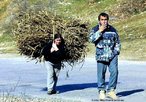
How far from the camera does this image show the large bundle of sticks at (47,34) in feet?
47.8

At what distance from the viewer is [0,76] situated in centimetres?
2055

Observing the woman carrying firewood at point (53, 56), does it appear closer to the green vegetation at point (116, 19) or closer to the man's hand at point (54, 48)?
the man's hand at point (54, 48)

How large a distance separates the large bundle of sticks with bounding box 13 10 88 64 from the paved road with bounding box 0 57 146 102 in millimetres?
1009

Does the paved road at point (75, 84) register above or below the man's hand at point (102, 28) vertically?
below

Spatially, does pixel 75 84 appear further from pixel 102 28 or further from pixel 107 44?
pixel 102 28

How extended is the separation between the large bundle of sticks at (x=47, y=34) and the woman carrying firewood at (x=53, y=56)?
0.26 metres

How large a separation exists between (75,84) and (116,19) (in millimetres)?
34256

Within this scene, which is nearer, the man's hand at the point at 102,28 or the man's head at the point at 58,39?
the man's hand at the point at 102,28

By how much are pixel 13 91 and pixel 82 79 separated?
374 cm

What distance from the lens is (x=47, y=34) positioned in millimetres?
14594

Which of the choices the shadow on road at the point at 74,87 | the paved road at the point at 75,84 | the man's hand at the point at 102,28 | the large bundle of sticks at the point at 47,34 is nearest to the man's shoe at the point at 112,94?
the paved road at the point at 75,84

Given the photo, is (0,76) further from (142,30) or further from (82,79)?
(142,30)

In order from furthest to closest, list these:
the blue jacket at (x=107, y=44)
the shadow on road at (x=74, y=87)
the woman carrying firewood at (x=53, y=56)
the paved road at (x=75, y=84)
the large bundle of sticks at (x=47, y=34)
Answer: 1. the shadow on road at (x=74, y=87)
2. the large bundle of sticks at (x=47, y=34)
3. the woman carrying firewood at (x=53, y=56)
4. the paved road at (x=75, y=84)
5. the blue jacket at (x=107, y=44)

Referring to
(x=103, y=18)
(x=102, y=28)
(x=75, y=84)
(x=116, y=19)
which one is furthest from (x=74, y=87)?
(x=116, y=19)
